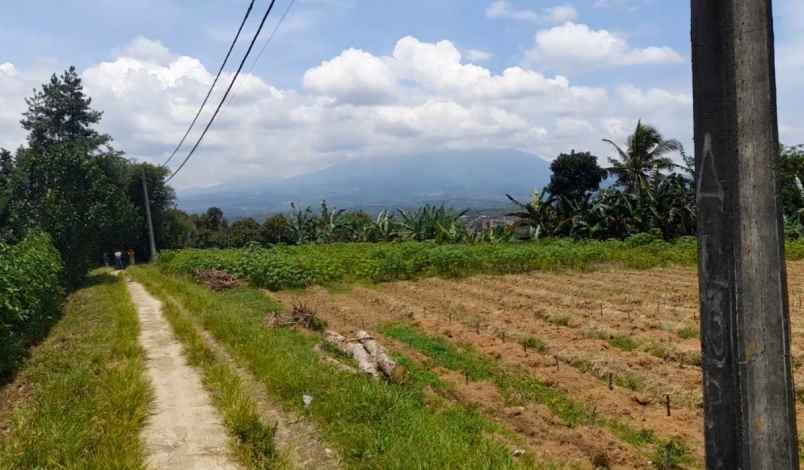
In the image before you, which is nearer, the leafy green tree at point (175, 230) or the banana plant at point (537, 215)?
the banana plant at point (537, 215)

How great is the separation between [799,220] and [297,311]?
2495 centimetres

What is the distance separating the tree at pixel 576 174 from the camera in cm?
3631

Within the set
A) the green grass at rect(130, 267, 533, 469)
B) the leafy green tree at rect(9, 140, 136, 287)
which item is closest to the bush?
the green grass at rect(130, 267, 533, 469)

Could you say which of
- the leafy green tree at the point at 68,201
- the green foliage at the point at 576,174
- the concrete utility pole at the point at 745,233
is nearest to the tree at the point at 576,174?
the green foliage at the point at 576,174

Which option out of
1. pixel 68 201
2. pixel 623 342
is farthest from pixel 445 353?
pixel 68 201

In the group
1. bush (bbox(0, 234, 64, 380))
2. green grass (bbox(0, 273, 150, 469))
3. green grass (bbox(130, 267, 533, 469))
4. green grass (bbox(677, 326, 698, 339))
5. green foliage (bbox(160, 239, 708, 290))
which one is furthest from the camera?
green foliage (bbox(160, 239, 708, 290))

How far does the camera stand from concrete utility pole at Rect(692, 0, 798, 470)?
→ 6.91ft

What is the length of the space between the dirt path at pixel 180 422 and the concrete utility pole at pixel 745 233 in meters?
4.00

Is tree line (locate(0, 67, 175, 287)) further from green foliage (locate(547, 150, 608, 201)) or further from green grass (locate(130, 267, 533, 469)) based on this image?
green foliage (locate(547, 150, 608, 201))

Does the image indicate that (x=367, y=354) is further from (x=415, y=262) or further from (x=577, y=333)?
(x=415, y=262)

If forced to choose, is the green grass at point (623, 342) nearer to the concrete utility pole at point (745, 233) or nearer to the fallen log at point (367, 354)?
the fallen log at point (367, 354)

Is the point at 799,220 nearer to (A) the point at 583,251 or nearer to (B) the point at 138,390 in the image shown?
(A) the point at 583,251

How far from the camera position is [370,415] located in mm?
5586

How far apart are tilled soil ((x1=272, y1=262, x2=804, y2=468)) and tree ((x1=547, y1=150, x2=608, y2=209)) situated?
1796cm
